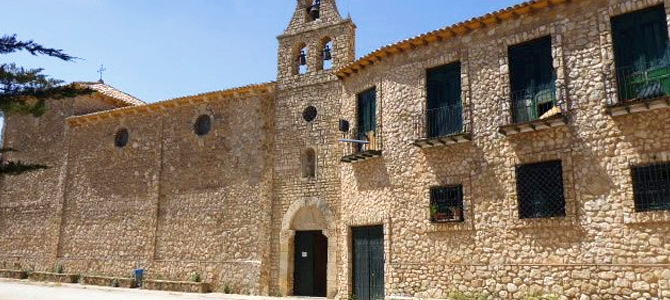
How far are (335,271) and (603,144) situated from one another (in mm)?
8339

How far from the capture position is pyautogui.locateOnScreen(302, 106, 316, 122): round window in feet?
60.5

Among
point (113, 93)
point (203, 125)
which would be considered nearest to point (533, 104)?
point (203, 125)

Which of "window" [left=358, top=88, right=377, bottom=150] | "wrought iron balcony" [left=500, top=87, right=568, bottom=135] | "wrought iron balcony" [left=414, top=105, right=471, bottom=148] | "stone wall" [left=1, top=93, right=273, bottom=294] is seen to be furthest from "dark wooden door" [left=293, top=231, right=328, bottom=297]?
"wrought iron balcony" [left=500, top=87, right=568, bottom=135]

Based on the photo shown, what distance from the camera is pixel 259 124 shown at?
1911cm

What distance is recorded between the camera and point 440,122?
47.5ft

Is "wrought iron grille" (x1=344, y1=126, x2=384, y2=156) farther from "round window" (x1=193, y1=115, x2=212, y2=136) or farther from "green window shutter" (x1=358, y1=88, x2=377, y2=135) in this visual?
"round window" (x1=193, y1=115, x2=212, y2=136)

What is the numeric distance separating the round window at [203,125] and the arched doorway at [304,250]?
483 centimetres

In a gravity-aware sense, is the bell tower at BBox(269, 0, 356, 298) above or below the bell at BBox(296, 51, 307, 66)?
below

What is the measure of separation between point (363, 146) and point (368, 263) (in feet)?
11.3

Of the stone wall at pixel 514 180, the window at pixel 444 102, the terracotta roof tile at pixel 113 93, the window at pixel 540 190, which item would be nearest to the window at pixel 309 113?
the stone wall at pixel 514 180

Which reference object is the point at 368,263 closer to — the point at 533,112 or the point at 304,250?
the point at 304,250

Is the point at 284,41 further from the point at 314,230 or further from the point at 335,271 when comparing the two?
the point at 335,271

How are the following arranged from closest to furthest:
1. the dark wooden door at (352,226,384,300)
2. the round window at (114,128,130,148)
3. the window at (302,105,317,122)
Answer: the dark wooden door at (352,226,384,300) < the window at (302,105,317,122) < the round window at (114,128,130,148)

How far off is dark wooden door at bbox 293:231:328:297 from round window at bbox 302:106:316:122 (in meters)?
3.76
